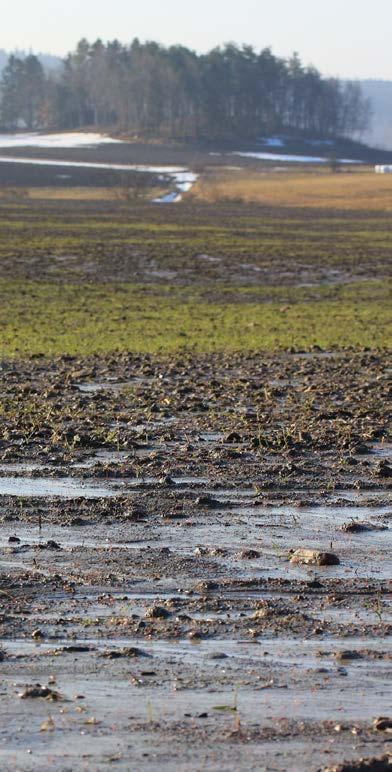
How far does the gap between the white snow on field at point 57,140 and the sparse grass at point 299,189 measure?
42455 mm

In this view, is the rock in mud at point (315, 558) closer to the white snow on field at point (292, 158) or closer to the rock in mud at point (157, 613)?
the rock in mud at point (157, 613)

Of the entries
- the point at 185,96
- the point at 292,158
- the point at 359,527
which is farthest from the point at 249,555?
the point at 185,96

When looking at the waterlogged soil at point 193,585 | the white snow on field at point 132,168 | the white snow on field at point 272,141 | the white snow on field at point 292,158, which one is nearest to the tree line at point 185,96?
the white snow on field at point 272,141

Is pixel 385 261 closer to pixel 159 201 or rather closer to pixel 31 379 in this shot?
pixel 31 379

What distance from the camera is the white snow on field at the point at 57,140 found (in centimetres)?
15362

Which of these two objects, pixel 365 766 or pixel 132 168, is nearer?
pixel 365 766

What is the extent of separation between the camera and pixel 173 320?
26125mm

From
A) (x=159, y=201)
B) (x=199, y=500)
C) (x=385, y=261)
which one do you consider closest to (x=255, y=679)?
(x=199, y=500)

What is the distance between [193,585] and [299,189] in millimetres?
87531

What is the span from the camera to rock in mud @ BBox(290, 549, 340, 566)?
26.9ft

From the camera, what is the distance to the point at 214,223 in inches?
2216

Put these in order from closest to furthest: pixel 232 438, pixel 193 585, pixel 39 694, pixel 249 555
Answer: pixel 39 694, pixel 193 585, pixel 249 555, pixel 232 438

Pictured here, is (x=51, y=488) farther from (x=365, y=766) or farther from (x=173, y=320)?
(x=173, y=320)

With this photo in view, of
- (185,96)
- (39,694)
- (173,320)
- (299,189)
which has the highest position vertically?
(185,96)
